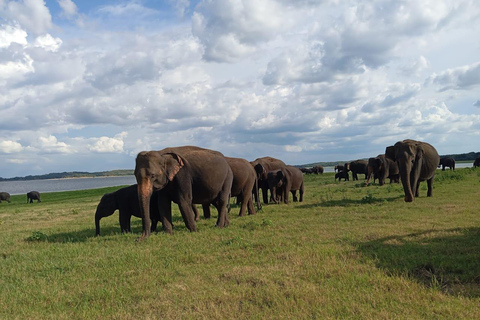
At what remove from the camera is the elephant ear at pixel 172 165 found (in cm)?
1125

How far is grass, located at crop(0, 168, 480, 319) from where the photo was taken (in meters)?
5.23

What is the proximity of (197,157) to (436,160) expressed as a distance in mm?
13986

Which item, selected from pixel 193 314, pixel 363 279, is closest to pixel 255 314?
pixel 193 314

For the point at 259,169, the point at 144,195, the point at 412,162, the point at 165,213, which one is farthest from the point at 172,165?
the point at 412,162

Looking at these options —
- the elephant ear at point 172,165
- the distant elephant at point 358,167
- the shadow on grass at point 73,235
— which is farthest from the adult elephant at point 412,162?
the distant elephant at point 358,167

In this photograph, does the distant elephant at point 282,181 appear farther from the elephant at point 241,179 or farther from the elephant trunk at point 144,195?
the elephant trunk at point 144,195

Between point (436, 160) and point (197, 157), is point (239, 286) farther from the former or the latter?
point (436, 160)

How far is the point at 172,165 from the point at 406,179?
11.1 m

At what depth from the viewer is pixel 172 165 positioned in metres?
11.3

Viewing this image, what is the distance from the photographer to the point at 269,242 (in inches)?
365

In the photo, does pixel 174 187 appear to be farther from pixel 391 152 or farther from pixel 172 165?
pixel 391 152

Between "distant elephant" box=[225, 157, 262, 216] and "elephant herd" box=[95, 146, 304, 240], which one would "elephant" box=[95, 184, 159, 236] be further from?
"distant elephant" box=[225, 157, 262, 216]

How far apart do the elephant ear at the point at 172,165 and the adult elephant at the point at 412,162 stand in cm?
1077

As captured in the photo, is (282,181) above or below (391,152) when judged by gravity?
below
